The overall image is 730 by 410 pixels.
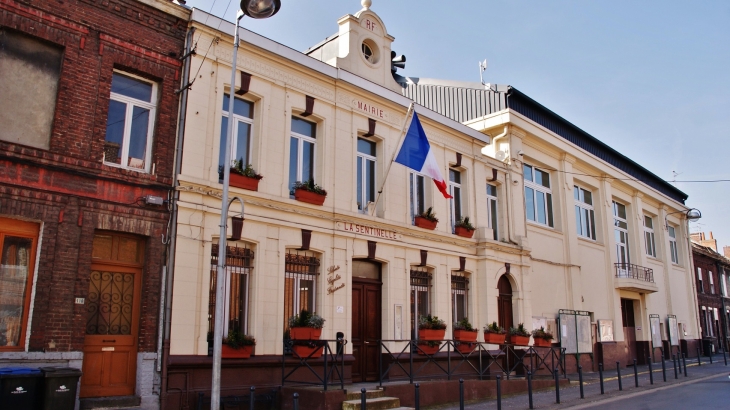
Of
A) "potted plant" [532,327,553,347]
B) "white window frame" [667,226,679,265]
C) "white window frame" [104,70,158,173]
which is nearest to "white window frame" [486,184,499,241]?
"potted plant" [532,327,553,347]

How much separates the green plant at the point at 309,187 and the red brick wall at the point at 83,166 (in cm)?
322

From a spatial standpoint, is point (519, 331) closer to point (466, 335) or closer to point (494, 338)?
point (494, 338)

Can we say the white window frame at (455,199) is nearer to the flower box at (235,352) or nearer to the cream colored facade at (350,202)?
the cream colored facade at (350,202)

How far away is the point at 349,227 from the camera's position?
598 inches

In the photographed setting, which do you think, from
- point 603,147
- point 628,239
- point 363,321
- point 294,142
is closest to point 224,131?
point 294,142

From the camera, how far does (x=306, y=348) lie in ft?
43.0

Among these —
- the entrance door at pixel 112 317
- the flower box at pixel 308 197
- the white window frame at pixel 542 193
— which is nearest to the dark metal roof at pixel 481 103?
the white window frame at pixel 542 193

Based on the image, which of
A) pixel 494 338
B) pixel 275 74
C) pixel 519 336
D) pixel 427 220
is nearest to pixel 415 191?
pixel 427 220

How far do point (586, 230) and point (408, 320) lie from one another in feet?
45.9

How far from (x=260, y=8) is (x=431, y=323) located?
9.56m

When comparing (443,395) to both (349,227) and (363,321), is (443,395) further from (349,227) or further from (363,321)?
(349,227)

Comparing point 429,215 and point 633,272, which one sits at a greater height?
point 429,215

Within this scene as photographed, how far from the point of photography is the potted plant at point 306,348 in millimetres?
13062

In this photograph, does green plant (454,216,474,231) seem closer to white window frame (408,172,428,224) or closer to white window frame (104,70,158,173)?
white window frame (408,172,428,224)
